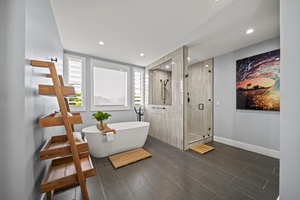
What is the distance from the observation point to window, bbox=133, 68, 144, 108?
3834 mm

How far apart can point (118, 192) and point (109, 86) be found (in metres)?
2.75

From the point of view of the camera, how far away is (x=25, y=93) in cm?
83

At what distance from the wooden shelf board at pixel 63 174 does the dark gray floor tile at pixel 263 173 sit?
8.33ft

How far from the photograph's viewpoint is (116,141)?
230 centimetres

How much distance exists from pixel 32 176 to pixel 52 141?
0.40 metres

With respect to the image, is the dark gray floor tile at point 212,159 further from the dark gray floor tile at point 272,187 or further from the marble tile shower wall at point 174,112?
the dark gray floor tile at point 272,187

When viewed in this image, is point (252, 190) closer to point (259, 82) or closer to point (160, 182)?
point (160, 182)

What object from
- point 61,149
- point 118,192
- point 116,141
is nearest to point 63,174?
point 61,149

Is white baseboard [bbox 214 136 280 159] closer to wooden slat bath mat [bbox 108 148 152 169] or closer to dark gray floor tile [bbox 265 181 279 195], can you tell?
dark gray floor tile [bbox 265 181 279 195]

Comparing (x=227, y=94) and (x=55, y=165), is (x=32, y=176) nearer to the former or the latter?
(x=55, y=165)

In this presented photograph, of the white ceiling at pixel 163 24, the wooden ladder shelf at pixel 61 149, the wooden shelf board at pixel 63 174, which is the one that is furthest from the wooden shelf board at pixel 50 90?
the white ceiling at pixel 163 24

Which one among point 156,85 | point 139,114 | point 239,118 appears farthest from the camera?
point 156,85

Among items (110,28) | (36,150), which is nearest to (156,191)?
(36,150)
